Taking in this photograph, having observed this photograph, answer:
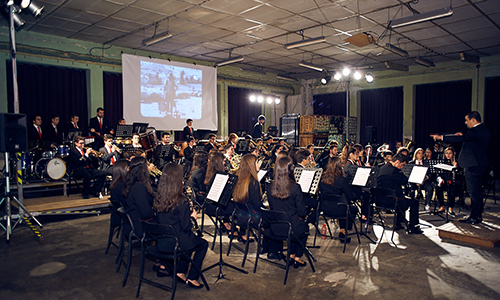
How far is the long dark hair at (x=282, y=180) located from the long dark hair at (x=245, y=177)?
0.45 m

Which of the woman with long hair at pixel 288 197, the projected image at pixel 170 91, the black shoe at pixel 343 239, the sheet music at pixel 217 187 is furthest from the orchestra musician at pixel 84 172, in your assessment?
the black shoe at pixel 343 239

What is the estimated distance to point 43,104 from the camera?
977 centimetres

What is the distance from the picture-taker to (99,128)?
31.6 feet

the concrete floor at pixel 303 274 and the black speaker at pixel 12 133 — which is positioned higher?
the black speaker at pixel 12 133

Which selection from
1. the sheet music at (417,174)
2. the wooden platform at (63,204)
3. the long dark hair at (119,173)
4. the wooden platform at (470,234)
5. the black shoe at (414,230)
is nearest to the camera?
the long dark hair at (119,173)

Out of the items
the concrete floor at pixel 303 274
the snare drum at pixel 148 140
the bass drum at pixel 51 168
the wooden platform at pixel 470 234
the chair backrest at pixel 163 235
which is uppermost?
the snare drum at pixel 148 140

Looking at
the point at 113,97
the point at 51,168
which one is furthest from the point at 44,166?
the point at 113,97

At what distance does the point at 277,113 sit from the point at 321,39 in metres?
8.46

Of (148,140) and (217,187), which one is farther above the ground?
(148,140)

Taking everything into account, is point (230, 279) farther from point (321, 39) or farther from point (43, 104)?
point (43, 104)

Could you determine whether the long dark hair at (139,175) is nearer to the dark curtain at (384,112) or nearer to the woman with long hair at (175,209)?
the woman with long hair at (175,209)

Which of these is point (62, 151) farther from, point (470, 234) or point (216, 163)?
point (470, 234)

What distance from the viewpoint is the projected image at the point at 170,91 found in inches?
436

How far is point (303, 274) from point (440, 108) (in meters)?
12.1
